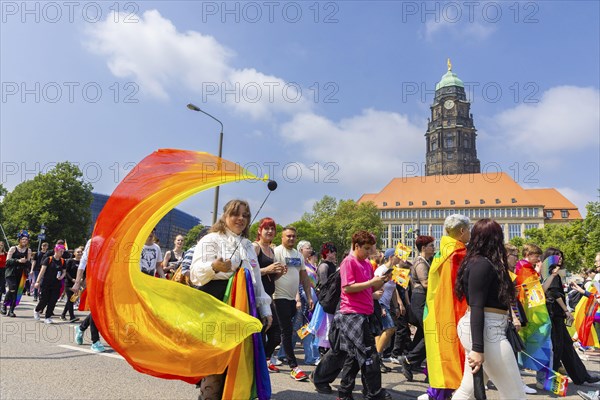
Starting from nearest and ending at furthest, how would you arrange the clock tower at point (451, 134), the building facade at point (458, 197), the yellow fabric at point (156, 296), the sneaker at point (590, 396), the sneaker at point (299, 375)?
the yellow fabric at point (156, 296), the sneaker at point (590, 396), the sneaker at point (299, 375), the building facade at point (458, 197), the clock tower at point (451, 134)

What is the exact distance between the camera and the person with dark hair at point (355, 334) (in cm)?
488

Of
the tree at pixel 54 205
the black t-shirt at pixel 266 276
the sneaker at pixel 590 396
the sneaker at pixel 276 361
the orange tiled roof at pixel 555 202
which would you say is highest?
the orange tiled roof at pixel 555 202

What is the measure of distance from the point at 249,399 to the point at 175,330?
808 millimetres

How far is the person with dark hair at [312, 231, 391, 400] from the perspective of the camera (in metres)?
4.88

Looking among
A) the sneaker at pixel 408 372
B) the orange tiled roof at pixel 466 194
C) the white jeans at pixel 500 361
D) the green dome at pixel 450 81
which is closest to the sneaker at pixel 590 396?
the sneaker at pixel 408 372

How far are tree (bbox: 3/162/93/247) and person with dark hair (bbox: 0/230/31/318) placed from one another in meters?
41.0

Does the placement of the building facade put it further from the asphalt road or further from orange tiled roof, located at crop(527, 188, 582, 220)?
the asphalt road

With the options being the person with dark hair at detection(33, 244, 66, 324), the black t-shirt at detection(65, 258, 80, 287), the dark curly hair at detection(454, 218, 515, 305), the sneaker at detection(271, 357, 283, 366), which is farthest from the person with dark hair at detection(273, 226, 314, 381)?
the black t-shirt at detection(65, 258, 80, 287)

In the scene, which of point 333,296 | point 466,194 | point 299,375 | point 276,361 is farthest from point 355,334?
point 466,194

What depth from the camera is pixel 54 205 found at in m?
50.3

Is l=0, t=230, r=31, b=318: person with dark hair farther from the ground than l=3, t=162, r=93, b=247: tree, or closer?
closer

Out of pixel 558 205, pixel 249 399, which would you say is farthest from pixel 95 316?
pixel 558 205

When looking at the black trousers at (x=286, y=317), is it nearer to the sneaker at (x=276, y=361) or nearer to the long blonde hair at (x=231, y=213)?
the sneaker at (x=276, y=361)

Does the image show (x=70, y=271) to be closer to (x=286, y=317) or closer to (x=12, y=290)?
(x=12, y=290)
